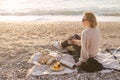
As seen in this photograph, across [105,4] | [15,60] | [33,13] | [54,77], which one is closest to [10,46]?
[15,60]

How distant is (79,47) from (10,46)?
2.98 metres

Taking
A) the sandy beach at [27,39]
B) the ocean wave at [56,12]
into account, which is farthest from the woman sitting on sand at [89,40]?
the ocean wave at [56,12]

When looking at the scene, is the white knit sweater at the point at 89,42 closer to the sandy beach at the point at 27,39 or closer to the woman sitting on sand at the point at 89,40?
the woman sitting on sand at the point at 89,40

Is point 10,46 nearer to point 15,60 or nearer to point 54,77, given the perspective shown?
point 15,60

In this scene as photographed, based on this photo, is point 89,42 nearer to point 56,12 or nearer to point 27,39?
point 27,39

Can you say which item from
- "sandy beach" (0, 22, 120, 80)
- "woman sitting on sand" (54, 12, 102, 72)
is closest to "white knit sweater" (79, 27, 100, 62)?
"woman sitting on sand" (54, 12, 102, 72)

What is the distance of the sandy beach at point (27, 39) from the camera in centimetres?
650

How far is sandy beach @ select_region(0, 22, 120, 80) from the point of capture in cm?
650

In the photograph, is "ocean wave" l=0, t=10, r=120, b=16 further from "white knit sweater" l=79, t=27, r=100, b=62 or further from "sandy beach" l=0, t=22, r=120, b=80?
"white knit sweater" l=79, t=27, r=100, b=62

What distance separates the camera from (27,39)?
9766 mm

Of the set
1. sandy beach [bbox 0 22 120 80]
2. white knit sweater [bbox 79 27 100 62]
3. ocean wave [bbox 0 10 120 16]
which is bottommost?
ocean wave [bbox 0 10 120 16]

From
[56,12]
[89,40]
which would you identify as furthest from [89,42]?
[56,12]

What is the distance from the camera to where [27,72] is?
616 cm

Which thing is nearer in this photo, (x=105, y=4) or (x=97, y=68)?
(x=97, y=68)
